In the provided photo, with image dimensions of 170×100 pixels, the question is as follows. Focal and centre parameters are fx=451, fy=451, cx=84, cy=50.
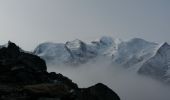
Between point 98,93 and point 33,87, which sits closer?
point 33,87

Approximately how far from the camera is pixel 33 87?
43281 mm

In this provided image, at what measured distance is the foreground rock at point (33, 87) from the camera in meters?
42.5

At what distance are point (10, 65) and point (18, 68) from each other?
1.68 meters

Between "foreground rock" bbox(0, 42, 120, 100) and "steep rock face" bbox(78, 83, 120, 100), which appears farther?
"steep rock face" bbox(78, 83, 120, 100)

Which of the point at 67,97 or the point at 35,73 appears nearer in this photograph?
the point at 67,97

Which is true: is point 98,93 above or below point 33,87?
below

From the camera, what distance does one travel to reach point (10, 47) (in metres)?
71.5

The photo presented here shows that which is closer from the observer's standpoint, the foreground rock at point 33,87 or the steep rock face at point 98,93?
the foreground rock at point 33,87

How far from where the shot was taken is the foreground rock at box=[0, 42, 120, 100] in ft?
139

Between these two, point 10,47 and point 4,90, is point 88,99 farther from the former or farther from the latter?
point 10,47

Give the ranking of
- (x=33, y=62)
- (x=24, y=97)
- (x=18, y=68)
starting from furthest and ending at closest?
(x=33, y=62)
(x=18, y=68)
(x=24, y=97)

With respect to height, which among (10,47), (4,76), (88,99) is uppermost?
(10,47)

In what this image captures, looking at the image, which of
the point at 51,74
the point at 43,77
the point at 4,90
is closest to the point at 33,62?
the point at 51,74

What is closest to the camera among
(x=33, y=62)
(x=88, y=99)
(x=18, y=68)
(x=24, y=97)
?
(x=24, y=97)
